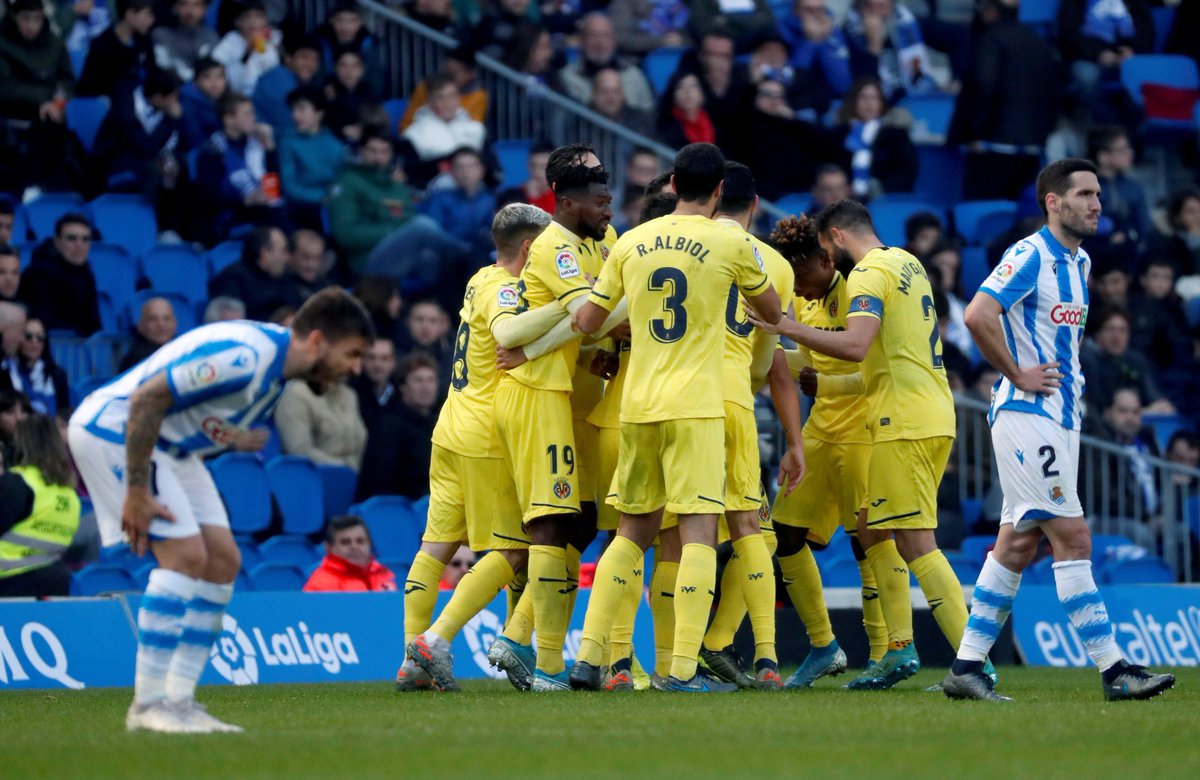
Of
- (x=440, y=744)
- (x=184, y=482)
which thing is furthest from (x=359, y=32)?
(x=440, y=744)

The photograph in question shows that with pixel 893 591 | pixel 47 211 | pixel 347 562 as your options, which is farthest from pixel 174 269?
pixel 893 591

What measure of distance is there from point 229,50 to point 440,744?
12.1m

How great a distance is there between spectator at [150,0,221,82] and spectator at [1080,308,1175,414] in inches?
348

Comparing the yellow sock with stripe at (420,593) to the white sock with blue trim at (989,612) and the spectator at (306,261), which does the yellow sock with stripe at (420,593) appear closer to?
the white sock with blue trim at (989,612)

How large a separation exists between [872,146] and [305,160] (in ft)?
19.8

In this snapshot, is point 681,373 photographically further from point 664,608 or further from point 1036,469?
point 1036,469

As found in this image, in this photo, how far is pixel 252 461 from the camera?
1357 centimetres

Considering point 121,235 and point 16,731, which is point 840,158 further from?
point 16,731

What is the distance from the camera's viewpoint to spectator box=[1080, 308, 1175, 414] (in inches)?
642

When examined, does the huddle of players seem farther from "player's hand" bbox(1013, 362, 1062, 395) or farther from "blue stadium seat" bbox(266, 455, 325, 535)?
"blue stadium seat" bbox(266, 455, 325, 535)

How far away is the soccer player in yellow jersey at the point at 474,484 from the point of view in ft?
30.9

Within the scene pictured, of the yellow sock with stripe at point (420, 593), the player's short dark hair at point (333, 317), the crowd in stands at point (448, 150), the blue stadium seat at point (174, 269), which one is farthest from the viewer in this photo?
the blue stadium seat at point (174, 269)

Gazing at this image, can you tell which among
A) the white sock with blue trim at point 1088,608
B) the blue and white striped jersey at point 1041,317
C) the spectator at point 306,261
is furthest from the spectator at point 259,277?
Result: the white sock with blue trim at point 1088,608

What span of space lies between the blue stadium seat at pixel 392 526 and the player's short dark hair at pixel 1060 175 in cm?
637
